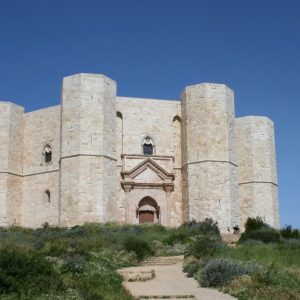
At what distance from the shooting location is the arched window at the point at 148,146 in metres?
30.8

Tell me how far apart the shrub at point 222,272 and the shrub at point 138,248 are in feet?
18.7

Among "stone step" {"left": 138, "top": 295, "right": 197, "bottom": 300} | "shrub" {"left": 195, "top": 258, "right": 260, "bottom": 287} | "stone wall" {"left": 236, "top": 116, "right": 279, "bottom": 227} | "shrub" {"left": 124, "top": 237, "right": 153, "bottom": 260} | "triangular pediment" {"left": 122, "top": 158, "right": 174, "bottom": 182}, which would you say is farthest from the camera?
"stone wall" {"left": 236, "top": 116, "right": 279, "bottom": 227}

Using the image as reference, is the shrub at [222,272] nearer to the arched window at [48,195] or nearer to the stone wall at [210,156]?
the stone wall at [210,156]

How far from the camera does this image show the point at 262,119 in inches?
1314

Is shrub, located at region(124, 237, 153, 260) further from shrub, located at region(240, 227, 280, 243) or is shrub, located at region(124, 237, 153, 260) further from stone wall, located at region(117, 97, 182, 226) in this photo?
stone wall, located at region(117, 97, 182, 226)

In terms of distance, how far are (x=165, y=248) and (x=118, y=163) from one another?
1137 centimetres

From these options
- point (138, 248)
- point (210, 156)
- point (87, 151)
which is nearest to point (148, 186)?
point (210, 156)

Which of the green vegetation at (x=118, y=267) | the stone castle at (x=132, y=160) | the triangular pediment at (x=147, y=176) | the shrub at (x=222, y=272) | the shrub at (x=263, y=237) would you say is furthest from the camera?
the triangular pediment at (x=147, y=176)

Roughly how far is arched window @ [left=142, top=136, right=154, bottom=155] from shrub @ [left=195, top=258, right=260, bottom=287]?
19.5 metres

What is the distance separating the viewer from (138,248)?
17.3 m

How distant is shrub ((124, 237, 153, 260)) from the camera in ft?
56.0

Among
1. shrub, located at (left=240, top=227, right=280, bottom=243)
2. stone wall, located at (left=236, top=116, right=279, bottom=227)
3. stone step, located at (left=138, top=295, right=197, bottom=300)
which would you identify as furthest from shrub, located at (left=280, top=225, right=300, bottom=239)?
stone step, located at (left=138, top=295, right=197, bottom=300)

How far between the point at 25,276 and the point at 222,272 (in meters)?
4.04

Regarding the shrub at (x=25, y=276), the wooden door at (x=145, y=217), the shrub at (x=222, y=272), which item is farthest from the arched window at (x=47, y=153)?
the shrub at (x=25, y=276)
